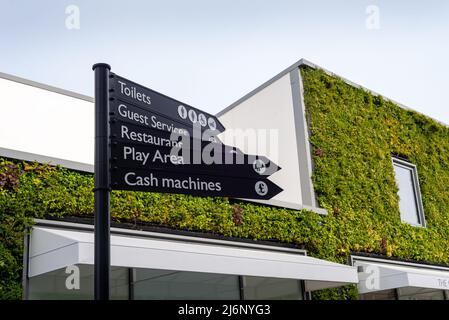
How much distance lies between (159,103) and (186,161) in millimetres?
517

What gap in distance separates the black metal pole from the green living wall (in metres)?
3.97

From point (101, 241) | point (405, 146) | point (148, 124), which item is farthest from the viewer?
point (405, 146)

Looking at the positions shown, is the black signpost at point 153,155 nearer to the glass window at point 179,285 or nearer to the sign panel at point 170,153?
the sign panel at point 170,153

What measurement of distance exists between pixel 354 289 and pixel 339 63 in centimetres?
641

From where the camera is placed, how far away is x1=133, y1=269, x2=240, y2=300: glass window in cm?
844

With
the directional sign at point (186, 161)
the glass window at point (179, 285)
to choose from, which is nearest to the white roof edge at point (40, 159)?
the glass window at point (179, 285)

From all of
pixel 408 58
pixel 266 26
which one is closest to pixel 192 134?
pixel 266 26

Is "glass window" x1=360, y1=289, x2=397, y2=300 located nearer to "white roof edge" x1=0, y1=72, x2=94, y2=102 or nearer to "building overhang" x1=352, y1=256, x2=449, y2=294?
"building overhang" x1=352, y1=256, x2=449, y2=294

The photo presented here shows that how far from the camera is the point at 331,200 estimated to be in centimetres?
1227

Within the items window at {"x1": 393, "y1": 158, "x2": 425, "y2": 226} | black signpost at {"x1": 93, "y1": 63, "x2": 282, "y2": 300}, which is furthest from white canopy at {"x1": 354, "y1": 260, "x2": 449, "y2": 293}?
black signpost at {"x1": 93, "y1": 63, "x2": 282, "y2": 300}

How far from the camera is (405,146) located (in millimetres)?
15148

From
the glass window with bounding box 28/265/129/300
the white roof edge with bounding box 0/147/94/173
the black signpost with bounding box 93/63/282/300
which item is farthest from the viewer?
the white roof edge with bounding box 0/147/94/173

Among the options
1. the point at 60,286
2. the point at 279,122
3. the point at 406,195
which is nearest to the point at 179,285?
the point at 60,286
